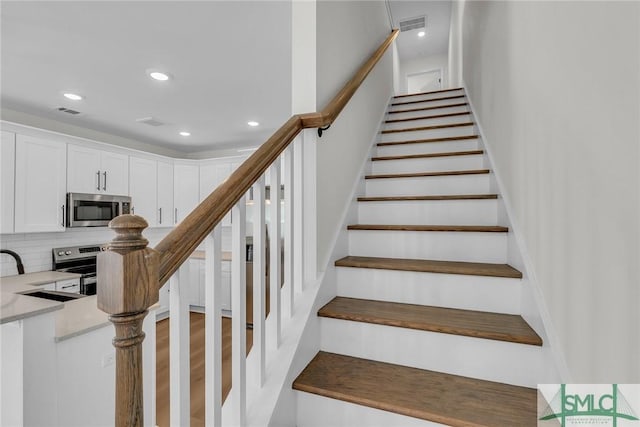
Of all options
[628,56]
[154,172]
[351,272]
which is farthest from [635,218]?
[154,172]

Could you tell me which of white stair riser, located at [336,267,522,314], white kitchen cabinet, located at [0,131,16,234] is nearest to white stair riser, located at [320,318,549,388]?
white stair riser, located at [336,267,522,314]

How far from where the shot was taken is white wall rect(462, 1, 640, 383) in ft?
2.13

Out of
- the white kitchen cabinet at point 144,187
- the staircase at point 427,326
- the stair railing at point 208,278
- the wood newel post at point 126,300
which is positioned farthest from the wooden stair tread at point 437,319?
the white kitchen cabinet at point 144,187

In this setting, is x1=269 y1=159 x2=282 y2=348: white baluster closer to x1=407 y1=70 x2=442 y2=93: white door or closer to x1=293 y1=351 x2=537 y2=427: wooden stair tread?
x1=293 y1=351 x2=537 y2=427: wooden stair tread

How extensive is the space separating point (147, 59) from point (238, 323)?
252 cm

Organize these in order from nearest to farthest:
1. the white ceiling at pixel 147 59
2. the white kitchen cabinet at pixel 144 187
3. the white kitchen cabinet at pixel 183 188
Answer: the white ceiling at pixel 147 59 < the white kitchen cabinet at pixel 144 187 < the white kitchen cabinet at pixel 183 188

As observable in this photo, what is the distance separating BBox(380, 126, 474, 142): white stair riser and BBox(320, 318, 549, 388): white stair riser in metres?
2.07

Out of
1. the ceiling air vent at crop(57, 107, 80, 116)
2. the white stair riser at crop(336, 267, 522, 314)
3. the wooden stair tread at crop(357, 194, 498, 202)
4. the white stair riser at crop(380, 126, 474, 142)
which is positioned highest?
the ceiling air vent at crop(57, 107, 80, 116)

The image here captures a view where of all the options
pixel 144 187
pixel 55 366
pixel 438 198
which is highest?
pixel 144 187

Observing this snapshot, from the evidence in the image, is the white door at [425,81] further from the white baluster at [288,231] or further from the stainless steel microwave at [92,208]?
the white baluster at [288,231]

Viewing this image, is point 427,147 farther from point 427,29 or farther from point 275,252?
point 427,29

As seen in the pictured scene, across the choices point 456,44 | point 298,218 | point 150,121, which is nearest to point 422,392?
point 298,218

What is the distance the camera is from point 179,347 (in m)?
0.78

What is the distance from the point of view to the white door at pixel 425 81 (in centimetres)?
648
